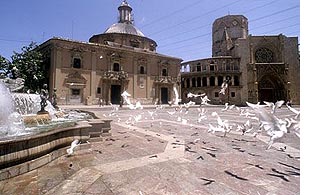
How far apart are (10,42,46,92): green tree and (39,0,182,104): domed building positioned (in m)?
1.01

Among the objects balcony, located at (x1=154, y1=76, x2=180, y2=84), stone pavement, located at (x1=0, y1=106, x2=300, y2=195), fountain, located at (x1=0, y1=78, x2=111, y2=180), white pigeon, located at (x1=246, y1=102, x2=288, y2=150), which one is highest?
balcony, located at (x1=154, y1=76, x2=180, y2=84)

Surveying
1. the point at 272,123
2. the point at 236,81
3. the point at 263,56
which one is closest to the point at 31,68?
the point at 272,123

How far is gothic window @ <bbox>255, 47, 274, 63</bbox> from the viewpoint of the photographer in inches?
1431

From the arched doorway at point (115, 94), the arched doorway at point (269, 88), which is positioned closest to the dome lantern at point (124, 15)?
the arched doorway at point (115, 94)

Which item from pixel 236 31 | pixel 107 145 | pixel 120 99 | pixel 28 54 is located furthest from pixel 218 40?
pixel 107 145

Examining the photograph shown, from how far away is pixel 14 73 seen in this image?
68.5ft

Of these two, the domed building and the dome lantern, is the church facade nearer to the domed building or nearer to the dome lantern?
the domed building

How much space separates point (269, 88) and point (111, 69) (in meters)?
27.4

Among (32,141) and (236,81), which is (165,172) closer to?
(32,141)

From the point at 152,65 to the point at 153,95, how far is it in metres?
4.29

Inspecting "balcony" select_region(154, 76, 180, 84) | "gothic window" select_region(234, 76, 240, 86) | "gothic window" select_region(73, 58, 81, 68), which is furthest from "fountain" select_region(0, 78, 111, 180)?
"gothic window" select_region(234, 76, 240, 86)

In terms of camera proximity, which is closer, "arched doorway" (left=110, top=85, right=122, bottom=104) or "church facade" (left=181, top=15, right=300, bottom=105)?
"arched doorway" (left=110, top=85, right=122, bottom=104)

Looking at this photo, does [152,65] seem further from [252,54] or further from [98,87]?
[252,54]
